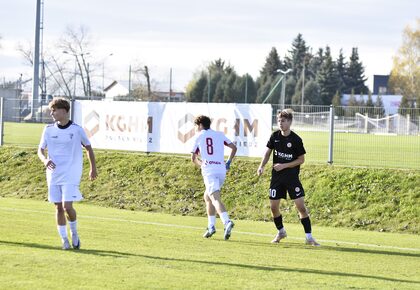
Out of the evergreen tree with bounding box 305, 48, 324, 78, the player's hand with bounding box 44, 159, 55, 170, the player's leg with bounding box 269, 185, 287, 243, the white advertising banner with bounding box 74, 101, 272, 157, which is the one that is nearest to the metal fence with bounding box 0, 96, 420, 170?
the white advertising banner with bounding box 74, 101, 272, 157

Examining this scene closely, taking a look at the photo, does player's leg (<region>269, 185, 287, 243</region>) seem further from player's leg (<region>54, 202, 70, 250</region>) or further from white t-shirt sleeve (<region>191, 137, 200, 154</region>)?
player's leg (<region>54, 202, 70, 250</region>)

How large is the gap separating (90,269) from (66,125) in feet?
8.69

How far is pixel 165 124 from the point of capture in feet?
83.3

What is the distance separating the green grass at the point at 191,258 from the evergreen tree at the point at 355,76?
394ft

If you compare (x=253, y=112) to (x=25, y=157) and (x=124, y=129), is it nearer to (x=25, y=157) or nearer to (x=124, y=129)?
(x=124, y=129)

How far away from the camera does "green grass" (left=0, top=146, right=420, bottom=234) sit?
1923 centimetres

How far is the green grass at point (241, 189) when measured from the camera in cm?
1923

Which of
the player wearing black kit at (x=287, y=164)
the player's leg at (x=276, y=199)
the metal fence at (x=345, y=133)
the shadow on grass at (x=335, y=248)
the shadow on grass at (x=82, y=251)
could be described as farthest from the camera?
the metal fence at (x=345, y=133)

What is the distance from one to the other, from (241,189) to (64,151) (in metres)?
10.4

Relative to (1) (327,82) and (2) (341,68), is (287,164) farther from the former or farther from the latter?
(2) (341,68)

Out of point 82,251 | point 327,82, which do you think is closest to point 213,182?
point 82,251

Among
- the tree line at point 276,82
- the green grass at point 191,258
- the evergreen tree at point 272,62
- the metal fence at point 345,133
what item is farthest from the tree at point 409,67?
the green grass at point 191,258

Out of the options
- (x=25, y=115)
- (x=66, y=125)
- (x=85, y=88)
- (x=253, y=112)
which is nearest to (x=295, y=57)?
(x=85, y=88)

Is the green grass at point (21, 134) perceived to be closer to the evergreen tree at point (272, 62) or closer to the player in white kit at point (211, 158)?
the player in white kit at point (211, 158)
